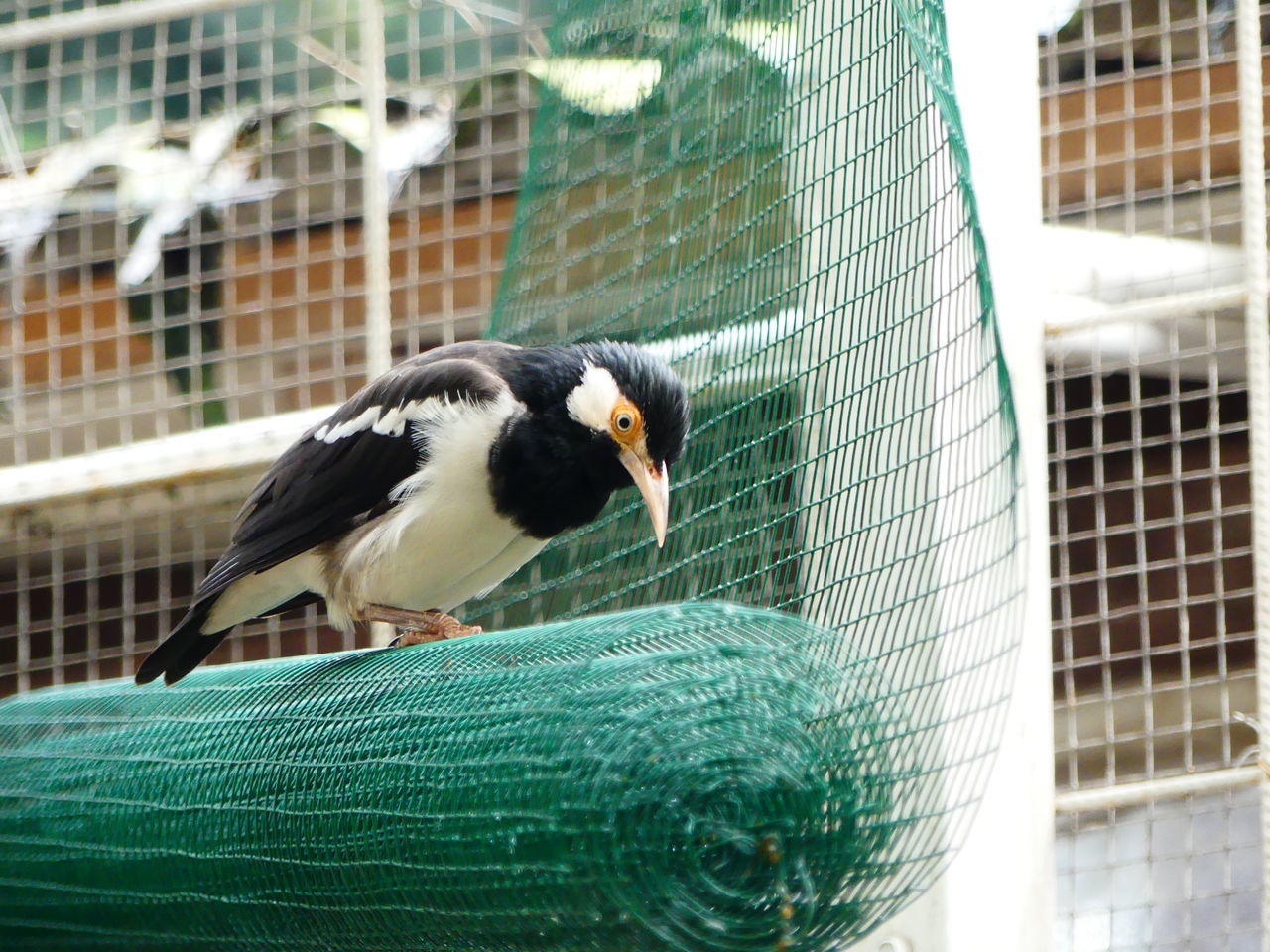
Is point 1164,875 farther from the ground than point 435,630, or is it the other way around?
point 435,630

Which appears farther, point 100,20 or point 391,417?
point 100,20

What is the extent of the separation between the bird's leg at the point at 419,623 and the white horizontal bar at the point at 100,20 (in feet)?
5.62

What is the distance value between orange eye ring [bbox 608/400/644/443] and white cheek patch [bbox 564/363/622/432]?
0.4 inches

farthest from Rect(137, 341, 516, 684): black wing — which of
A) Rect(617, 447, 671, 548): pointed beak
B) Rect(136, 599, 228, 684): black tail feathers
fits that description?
Rect(617, 447, 671, 548): pointed beak

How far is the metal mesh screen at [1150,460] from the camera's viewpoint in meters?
3.00

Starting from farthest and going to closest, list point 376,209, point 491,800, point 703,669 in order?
point 376,209, point 491,800, point 703,669

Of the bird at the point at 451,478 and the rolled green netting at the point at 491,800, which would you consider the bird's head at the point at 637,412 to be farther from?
the rolled green netting at the point at 491,800

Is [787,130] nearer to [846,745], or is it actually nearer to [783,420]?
[783,420]

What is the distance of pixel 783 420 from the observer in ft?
7.59

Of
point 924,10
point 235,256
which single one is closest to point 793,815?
point 924,10

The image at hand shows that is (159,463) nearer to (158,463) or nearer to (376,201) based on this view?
(158,463)

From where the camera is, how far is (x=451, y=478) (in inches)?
95.3

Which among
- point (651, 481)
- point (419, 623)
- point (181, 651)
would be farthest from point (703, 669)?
point (181, 651)

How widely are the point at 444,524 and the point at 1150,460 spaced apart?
1944 mm
